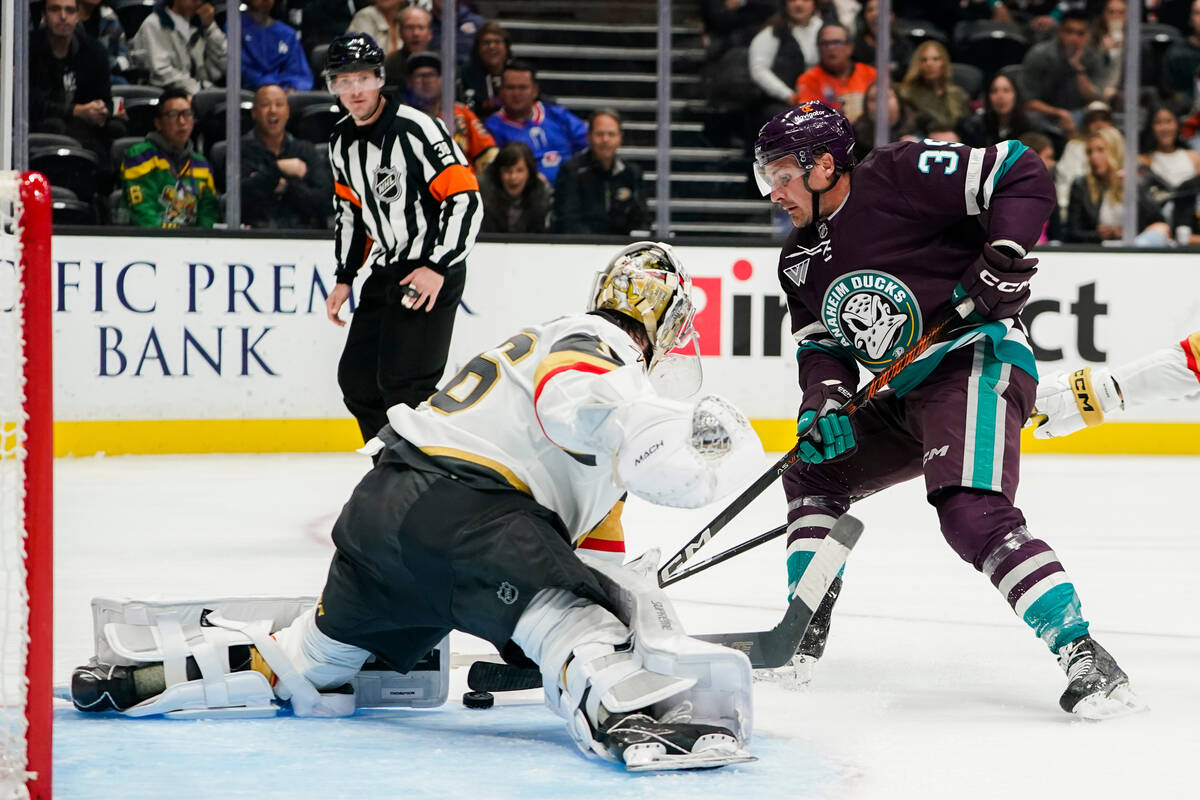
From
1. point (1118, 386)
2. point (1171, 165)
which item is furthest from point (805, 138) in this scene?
point (1171, 165)

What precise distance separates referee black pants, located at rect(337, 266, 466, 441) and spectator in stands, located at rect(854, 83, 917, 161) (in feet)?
9.59

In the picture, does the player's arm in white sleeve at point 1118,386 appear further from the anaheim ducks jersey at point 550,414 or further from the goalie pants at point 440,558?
the goalie pants at point 440,558

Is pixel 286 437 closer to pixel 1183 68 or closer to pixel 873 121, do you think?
pixel 873 121

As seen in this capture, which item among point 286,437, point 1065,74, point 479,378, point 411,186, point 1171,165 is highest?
point 1065,74

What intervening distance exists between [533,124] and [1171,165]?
277 cm

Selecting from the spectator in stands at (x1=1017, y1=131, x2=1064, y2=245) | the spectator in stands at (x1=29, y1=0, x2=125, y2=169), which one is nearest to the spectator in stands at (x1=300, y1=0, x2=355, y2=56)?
the spectator in stands at (x1=29, y1=0, x2=125, y2=169)

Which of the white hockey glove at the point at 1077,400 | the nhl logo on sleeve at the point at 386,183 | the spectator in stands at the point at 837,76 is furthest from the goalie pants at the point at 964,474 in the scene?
the spectator in stands at the point at 837,76

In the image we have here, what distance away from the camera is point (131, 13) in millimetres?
6129

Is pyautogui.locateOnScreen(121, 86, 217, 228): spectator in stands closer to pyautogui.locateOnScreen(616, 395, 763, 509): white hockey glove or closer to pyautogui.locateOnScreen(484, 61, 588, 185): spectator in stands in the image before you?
pyautogui.locateOnScreen(484, 61, 588, 185): spectator in stands

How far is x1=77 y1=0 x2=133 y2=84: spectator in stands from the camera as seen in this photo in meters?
5.98

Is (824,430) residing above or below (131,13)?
below

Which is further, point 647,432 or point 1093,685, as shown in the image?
point 1093,685

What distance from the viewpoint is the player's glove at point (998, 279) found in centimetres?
258

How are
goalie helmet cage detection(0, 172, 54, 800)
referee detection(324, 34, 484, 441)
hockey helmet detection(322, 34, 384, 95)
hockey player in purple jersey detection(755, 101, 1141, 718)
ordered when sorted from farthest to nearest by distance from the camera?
referee detection(324, 34, 484, 441), hockey helmet detection(322, 34, 384, 95), hockey player in purple jersey detection(755, 101, 1141, 718), goalie helmet cage detection(0, 172, 54, 800)
